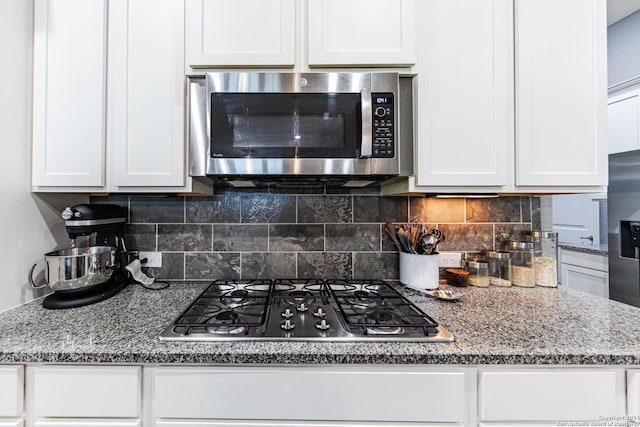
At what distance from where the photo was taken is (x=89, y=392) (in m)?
0.82

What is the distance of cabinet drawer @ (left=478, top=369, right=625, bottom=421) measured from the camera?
2.65 feet

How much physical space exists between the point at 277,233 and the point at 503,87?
1200mm

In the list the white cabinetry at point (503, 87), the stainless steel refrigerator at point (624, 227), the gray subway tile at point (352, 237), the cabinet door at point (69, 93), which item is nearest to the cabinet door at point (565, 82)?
the white cabinetry at point (503, 87)

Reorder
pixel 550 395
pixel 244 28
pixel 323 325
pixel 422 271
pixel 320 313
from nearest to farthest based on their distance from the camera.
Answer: pixel 550 395, pixel 323 325, pixel 320 313, pixel 244 28, pixel 422 271

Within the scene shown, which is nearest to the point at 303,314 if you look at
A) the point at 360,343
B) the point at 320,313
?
the point at 320,313

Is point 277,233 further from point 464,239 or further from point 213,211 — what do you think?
point 464,239

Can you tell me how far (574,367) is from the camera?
81 centimetres

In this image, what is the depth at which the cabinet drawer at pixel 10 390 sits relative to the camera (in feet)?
2.64

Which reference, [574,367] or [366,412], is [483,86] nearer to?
[574,367]

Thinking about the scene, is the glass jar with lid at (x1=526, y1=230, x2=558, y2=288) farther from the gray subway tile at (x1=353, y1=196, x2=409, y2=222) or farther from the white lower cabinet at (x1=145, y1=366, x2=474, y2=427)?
the white lower cabinet at (x1=145, y1=366, x2=474, y2=427)

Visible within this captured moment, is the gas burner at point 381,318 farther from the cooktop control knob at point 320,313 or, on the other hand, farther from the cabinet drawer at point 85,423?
the cabinet drawer at point 85,423

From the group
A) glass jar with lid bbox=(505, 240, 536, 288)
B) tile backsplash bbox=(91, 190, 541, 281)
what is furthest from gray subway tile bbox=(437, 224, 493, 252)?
glass jar with lid bbox=(505, 240, 536, 288)

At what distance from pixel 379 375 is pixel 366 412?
11 cm

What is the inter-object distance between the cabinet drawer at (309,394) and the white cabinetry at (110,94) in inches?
29.4
